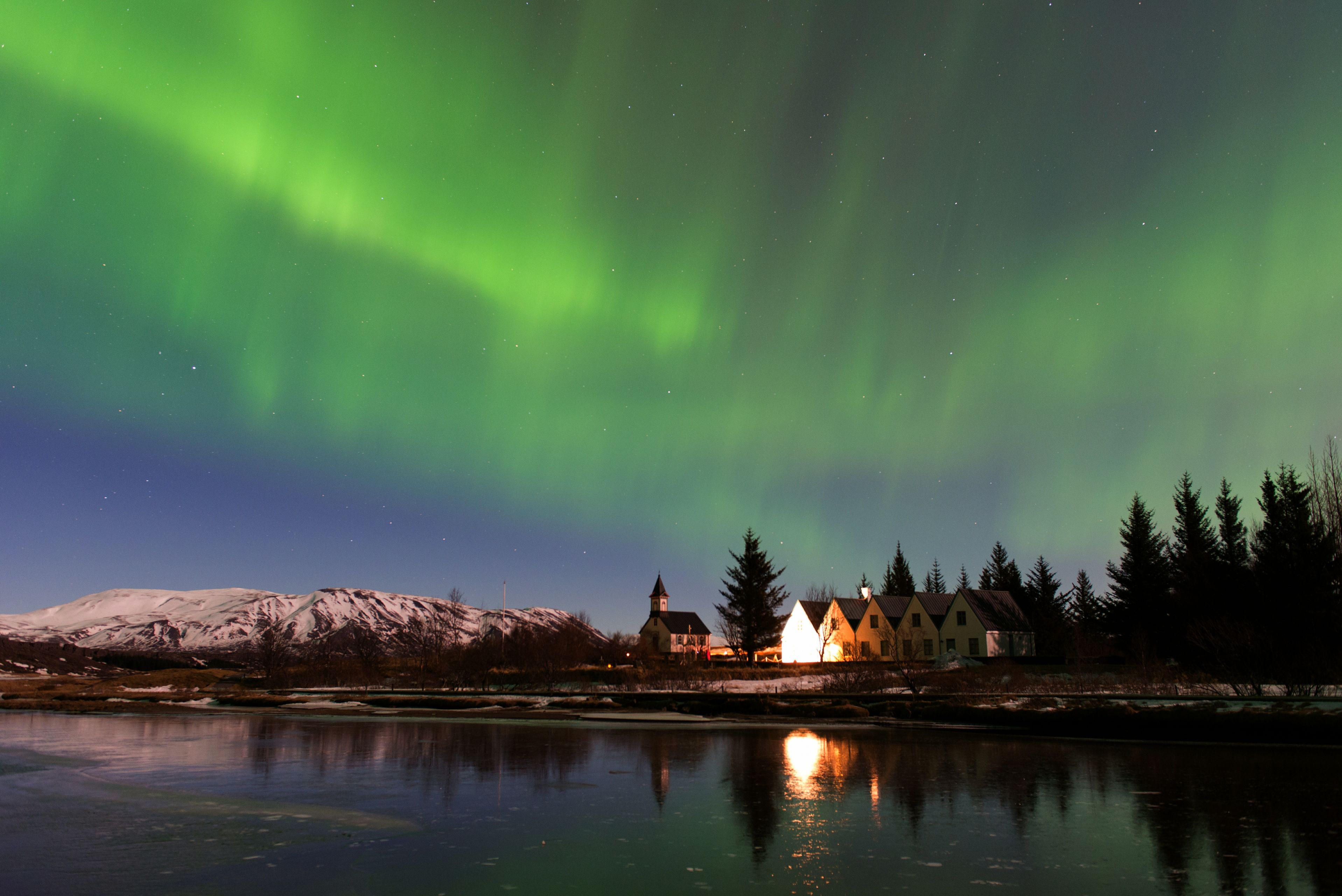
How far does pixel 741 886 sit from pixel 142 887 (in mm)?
6821

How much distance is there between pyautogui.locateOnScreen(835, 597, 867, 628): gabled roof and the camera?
294 ft

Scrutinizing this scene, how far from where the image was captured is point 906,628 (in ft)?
269

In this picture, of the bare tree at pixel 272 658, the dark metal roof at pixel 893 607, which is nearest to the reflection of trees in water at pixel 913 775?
the bare tree at pixel 272 658

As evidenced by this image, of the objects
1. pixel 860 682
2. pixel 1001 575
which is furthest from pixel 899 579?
pixel 860 682

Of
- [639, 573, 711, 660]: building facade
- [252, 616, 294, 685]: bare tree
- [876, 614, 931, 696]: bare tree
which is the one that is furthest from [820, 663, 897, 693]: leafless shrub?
[639, 573, 711, 660]: building facade

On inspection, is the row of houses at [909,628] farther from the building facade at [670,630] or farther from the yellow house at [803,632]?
the building facade at [670,630]

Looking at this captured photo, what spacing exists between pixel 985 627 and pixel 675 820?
2788 inches

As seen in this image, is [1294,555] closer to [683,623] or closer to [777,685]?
[777,685]

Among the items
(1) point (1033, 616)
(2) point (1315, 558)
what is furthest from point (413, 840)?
(1) point (1033, 616)

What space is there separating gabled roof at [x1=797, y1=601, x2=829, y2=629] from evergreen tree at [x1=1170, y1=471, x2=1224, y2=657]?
39.0m

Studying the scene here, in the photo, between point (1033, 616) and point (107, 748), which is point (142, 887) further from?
point (1033, 616)

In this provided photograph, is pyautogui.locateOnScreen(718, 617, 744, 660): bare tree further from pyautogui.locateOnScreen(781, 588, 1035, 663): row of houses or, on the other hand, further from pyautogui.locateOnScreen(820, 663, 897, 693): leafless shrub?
pyautogui.locateOnScreen(820, 663, 897, 693): leafless shrub

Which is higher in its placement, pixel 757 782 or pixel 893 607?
pixel 893 607

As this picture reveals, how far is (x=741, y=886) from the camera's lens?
8.74m
